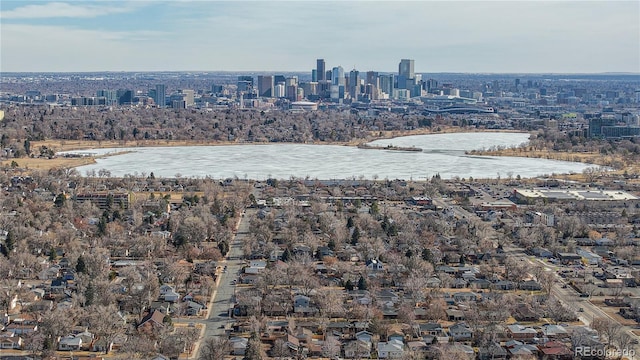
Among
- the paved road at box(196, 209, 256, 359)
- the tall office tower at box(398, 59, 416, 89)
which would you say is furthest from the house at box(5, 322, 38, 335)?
the tall office tower at box(398, 59, 416, 89)

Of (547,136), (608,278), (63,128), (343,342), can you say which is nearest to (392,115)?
(547,136)

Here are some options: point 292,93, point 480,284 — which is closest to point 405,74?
point 292,93

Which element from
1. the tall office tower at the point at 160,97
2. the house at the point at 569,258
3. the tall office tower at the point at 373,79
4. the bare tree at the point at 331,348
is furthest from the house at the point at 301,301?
the tall office tower at the point at 373,79

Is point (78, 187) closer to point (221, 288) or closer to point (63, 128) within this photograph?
point (221, 288)

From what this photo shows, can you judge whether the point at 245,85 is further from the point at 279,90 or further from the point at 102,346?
the point at 102,346

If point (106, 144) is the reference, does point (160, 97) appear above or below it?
above

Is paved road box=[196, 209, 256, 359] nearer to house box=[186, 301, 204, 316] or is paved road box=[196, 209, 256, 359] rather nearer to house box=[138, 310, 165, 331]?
house box=[186, 301, 204, 316]
